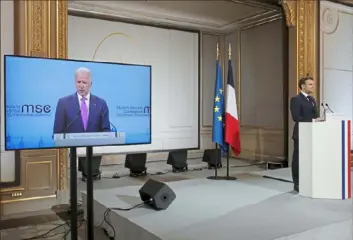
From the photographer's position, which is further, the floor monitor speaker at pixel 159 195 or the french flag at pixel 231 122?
the french flag at pixel 231 122

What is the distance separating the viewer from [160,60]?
8133mm

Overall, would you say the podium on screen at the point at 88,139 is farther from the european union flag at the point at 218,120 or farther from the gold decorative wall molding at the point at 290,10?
the gold decorative wall molding at the point at 290,10

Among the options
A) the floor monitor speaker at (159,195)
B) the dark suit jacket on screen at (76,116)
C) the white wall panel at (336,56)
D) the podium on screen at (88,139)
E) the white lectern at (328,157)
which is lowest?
the floor monitor speaker at (159,195)

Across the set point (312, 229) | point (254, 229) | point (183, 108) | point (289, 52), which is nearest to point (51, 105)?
point (254, 229)

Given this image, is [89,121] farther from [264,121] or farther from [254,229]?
[264,121]

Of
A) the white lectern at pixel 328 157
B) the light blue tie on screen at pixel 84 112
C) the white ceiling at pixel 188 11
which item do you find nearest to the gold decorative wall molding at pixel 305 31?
the white ceiling at pixel 188 11

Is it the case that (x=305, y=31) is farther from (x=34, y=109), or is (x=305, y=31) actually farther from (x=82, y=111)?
(x=34, y=109)

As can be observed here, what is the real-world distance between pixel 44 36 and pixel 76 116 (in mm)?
2472

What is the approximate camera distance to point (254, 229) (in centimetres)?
247

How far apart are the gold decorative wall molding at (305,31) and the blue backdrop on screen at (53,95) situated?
4635 millimetres

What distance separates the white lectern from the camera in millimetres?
3230

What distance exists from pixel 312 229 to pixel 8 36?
371cm

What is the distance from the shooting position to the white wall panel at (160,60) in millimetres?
7365

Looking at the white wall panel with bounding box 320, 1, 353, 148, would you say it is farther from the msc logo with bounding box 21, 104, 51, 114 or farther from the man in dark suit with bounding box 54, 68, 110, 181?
the msc logo with bounding box 21, 104, 51, 114
